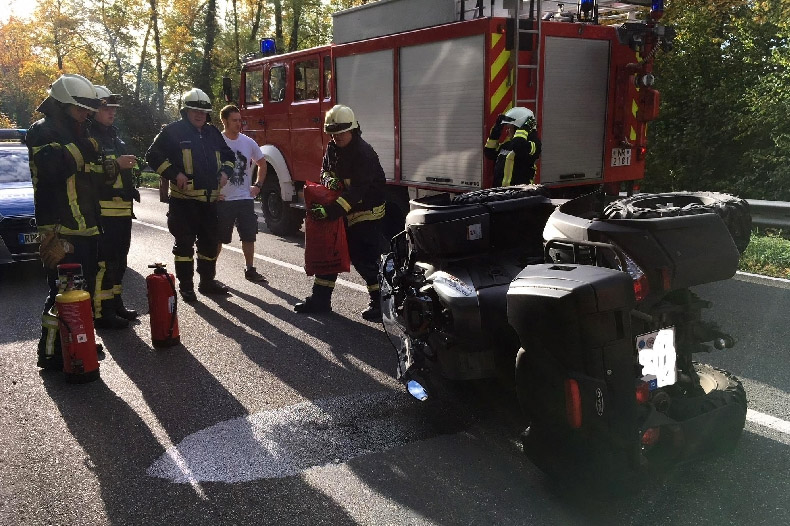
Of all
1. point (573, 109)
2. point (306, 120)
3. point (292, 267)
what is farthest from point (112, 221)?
point (573, 109)

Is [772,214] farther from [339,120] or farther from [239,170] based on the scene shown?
[239,170]

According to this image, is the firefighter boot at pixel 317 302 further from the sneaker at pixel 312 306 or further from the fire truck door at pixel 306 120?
the fire truck door at pixel 306 120

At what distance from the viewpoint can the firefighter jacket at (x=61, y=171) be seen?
465 cm

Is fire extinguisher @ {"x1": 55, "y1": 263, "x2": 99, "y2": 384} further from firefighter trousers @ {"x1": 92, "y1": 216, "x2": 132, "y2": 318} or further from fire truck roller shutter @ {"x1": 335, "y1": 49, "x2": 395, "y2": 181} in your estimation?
fire truck roller shutter @ {"x1": 335, "y1": 49, "x2": 395, "y2": 181}

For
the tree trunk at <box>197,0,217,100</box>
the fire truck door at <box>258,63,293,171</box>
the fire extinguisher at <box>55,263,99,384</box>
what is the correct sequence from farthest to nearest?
the tree trunk at <box>197,0,217,100</box>
the fire truck door at <box>258,63,293,171</box>
the fire extinguisher at <box>55,263,99,384</box>

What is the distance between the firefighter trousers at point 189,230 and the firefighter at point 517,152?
9.44 ft

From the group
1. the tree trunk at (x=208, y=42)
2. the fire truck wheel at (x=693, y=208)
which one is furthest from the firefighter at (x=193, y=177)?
the tree trunk at (x=208, y=42)

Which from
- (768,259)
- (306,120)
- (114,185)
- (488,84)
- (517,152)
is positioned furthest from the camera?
(306,120)

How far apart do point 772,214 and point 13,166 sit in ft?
30.1

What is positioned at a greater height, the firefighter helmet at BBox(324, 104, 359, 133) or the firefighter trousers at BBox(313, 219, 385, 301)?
the firefighter helmet at BBox(324, 104, 359, 133)

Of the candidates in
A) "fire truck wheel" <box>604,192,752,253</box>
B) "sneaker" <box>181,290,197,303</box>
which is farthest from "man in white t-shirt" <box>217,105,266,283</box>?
"fire truck wheel" <box>604,192,752,253</box>

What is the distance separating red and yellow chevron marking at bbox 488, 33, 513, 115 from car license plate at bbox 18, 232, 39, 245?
16.5ft

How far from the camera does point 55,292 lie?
4859mm

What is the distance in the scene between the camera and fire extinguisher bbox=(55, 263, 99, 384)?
4.47 m
